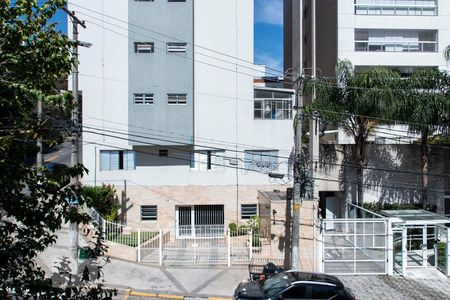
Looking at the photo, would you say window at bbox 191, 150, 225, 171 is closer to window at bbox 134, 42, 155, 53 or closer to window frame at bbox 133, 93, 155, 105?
window frame at bbox 133, 93, 155, 105

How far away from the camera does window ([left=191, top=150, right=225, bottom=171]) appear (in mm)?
25734

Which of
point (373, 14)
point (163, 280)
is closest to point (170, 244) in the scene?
point (163, 280)

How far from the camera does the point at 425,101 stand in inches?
881

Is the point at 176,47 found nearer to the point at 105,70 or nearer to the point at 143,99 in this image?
the point at 143,99

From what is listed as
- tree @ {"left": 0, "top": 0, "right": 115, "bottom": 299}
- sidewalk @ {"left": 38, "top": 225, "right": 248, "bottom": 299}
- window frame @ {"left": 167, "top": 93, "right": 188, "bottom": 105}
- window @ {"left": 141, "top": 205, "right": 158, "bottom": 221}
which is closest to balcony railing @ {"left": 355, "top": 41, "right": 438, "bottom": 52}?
window frame @ {"left": 167, "top": 93, "right": 188, "bottom": 105}

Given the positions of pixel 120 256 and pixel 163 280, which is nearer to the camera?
pixel 163 280

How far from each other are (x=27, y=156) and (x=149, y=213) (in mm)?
21346

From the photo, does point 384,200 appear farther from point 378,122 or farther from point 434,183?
point 378,122

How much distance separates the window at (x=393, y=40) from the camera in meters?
29.5

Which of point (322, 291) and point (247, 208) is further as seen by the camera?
point (247, 208)

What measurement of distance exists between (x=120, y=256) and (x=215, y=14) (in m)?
13.3

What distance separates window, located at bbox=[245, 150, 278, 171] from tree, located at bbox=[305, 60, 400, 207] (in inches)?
166

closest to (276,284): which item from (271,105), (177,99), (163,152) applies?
(163,152)

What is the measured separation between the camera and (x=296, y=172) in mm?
18031
